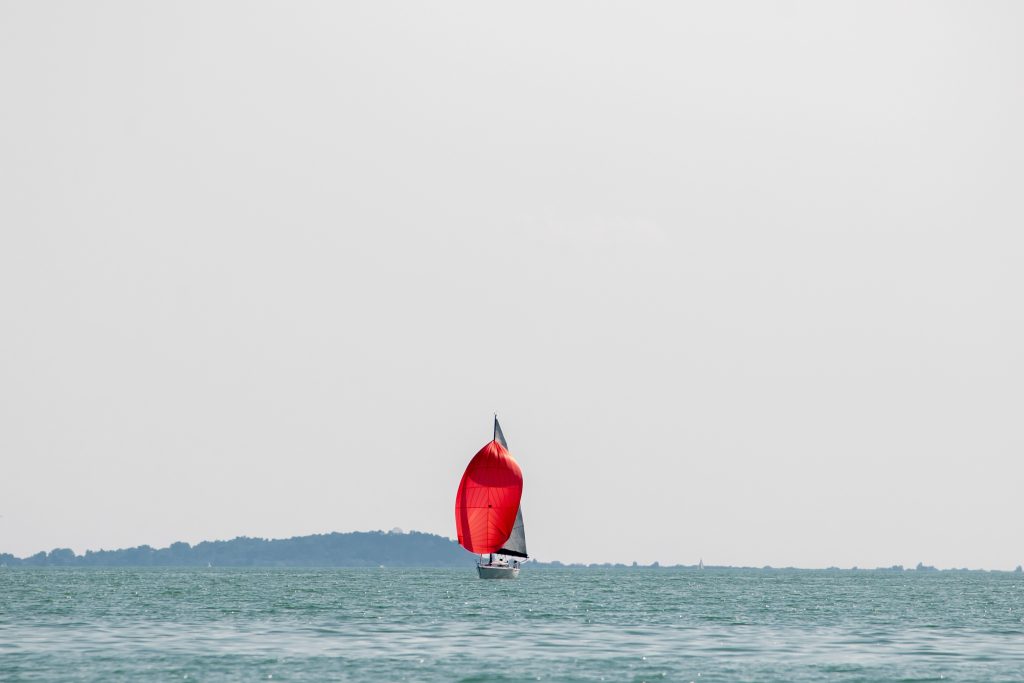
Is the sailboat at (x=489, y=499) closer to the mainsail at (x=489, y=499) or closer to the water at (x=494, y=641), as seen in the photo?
the mainsail at (x=489, y=499)

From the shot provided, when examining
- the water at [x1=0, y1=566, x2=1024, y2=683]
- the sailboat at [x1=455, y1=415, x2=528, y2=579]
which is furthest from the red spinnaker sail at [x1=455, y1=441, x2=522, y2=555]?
the water at [x1=0, y1=566, x2=1024, y2=683]

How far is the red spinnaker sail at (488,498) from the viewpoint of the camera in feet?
435

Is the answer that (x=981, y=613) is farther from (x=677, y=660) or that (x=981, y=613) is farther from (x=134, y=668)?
(x=134, y=668)

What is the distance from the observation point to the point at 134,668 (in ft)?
156

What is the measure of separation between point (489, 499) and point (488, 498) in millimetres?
136

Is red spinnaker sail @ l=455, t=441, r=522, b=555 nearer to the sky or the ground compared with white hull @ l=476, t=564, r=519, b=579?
nearer to the sky

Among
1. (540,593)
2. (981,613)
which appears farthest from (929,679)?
(540,593)

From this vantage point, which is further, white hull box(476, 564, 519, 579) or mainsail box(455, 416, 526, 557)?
white hull box(476, 564, 519, 579)

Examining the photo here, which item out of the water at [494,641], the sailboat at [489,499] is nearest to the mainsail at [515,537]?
the sailboat at [489,499]

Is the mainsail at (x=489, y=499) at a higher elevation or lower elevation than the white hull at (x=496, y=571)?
higher

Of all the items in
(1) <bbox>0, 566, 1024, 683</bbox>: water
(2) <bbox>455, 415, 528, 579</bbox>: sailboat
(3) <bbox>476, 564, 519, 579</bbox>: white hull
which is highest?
(2) <bbox>455, 415, 528, 579</bbox>: sailboat

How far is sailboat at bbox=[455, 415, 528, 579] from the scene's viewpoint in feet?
435

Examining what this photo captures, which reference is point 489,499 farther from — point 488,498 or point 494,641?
point 494,641

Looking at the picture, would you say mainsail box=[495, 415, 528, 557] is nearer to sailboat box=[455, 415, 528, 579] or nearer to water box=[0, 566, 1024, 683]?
sailboat box=[455, 415, 528, 579]
